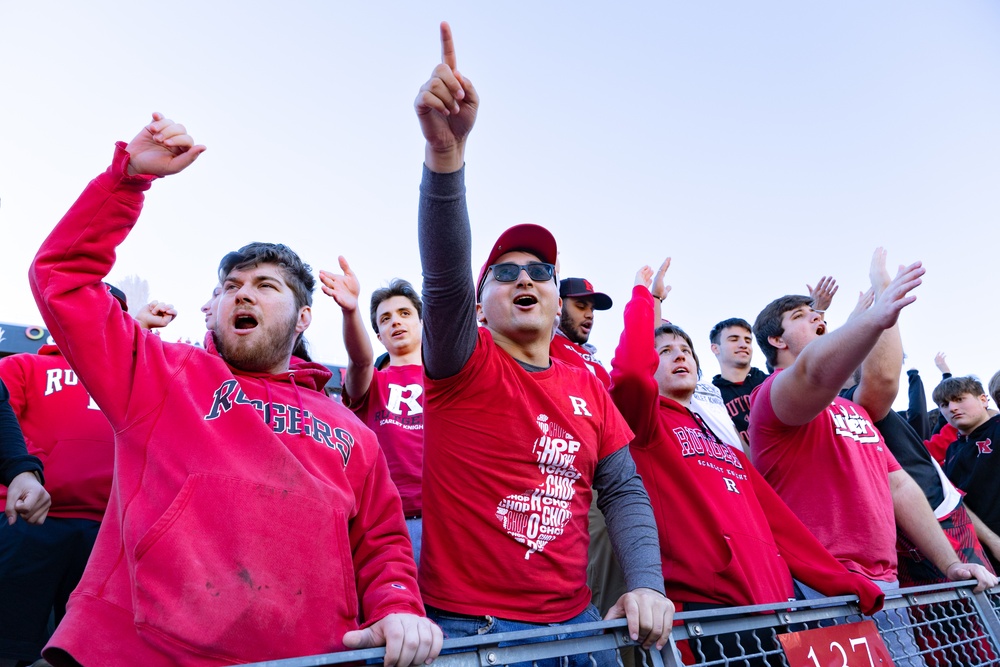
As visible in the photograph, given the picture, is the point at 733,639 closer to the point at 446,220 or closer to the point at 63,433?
the point at 446,220

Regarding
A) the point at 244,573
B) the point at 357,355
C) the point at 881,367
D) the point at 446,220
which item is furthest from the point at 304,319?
the point at 881,367

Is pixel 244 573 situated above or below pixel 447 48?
below

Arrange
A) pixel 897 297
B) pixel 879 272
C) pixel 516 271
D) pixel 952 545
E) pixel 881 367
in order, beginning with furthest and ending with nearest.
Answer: pixel 952 545, pixel 881 367, pixel 879 272, pixel 897 297, pixel 516 271

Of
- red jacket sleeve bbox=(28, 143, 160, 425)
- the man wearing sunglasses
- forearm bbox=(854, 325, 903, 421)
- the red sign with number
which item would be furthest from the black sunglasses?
forearm bbox=(854, 325, 903, 421)

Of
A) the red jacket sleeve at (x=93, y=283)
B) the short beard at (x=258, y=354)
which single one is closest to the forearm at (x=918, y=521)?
the short beard at (x=258, y=354)

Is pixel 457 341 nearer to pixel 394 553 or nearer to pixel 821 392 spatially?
pixel 394 553

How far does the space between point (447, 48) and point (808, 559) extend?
240 centimetres

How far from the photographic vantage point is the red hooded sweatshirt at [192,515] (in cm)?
161

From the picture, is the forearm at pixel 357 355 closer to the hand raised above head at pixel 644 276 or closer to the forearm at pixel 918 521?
the hand raised above head at pixel 644 276

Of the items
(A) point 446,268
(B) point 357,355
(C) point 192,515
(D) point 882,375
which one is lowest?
(C) point 192,515

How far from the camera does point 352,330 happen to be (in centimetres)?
324

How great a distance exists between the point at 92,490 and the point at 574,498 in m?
2.15

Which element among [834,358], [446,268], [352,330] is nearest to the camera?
[446,268]

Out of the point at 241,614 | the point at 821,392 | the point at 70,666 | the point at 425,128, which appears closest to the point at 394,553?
the point at 241,614
